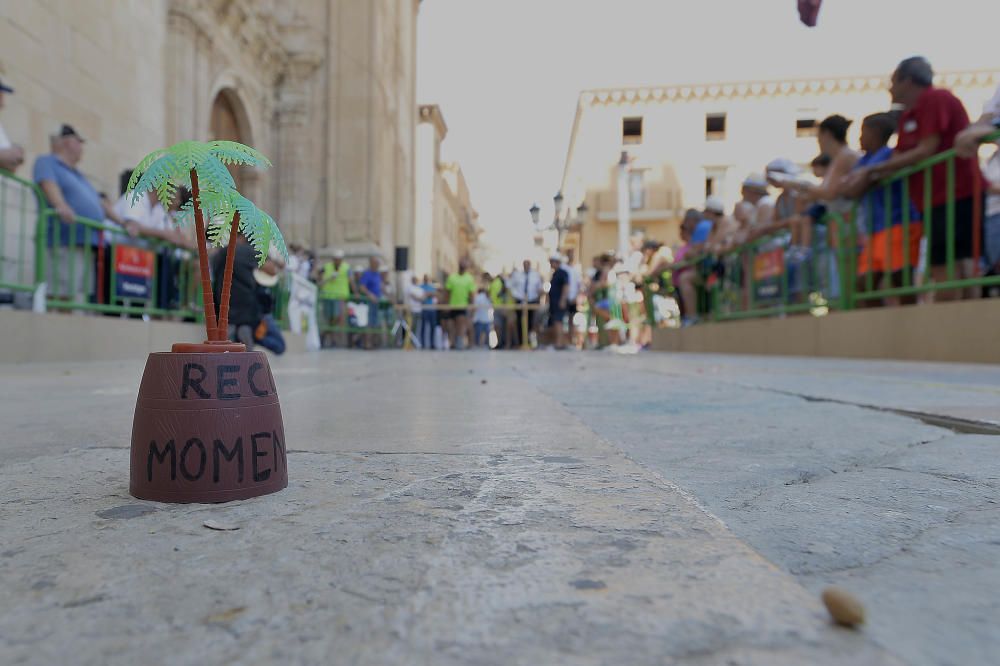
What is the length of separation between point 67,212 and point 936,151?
5.65m

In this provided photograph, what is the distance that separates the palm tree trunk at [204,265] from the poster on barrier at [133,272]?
16.6ft

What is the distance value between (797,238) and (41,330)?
19.1 feet

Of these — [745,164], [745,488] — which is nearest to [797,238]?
[745,488]

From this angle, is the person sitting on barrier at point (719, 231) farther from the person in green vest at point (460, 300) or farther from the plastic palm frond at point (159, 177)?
the plastic palm frond at point (159, 177)

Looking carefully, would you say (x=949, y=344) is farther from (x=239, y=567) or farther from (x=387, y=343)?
(x=387, y=343)

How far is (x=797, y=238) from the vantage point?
230 inches

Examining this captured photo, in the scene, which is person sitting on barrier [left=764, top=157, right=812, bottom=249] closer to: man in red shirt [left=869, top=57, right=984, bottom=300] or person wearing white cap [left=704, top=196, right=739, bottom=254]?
person wearing white cap [left=704, top=196, right=739, bottom=254]

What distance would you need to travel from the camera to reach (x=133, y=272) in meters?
5.62

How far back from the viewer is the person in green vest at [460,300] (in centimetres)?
1308

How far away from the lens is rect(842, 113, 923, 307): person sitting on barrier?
4.52m

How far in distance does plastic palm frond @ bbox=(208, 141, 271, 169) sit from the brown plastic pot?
278 millimetres

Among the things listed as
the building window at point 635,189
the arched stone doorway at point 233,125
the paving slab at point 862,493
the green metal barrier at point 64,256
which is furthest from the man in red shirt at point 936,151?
the building window at point 635,189

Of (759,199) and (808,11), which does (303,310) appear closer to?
(759,199)

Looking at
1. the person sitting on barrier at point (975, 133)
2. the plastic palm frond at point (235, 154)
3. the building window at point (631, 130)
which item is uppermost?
the building window at point (631, 130)
